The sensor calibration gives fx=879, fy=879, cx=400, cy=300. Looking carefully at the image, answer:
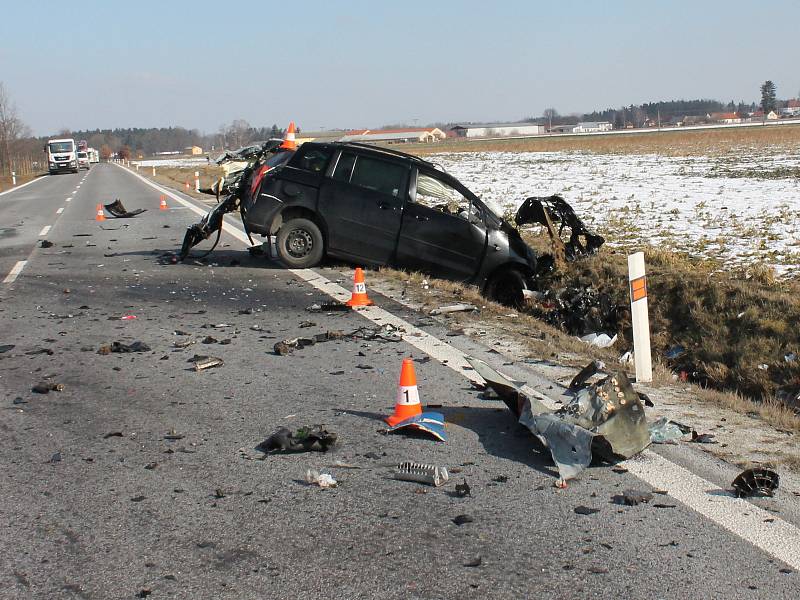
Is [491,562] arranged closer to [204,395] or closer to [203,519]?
[203,519]

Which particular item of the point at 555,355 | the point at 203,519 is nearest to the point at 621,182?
the point at 555,355

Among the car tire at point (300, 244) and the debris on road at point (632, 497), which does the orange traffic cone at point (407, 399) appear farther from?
the car tire at point (300, 244)

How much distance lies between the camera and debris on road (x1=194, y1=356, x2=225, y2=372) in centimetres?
737

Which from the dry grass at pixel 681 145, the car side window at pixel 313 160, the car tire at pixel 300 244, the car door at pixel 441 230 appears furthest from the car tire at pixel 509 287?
the dry grass at pixel 681 145

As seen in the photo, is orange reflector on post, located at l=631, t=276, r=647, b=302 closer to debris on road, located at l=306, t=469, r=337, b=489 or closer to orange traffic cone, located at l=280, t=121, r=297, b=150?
debris on road, located at l=306, t=469, r=337, b=489

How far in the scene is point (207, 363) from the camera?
746 centimetres

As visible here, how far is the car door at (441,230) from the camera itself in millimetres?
12109

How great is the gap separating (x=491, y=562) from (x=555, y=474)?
46.6 inches

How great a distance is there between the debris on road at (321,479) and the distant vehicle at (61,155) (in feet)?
233

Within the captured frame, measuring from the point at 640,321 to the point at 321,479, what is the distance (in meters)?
3.61

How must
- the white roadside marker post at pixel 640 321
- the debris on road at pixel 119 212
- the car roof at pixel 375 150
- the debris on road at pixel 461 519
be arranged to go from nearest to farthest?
the debris on road at pixel 461 519 → the white roadside marker post at pixel 640 321 → the car roof at pixel 375 150 → the debris on road at pixel 119 212

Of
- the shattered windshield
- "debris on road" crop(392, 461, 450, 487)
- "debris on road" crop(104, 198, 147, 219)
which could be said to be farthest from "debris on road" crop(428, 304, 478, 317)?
the shattered windshield

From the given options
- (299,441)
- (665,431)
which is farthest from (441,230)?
(299,441)

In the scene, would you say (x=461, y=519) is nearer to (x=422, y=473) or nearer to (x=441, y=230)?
(x=422, y=473)
